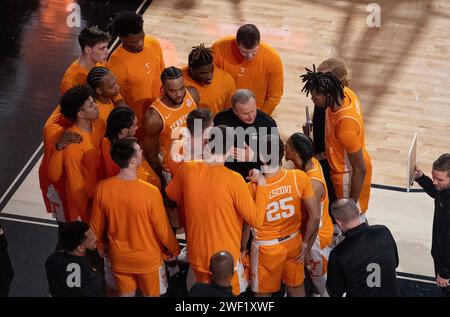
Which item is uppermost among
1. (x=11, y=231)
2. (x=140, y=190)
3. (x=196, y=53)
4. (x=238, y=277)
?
(x=196, y=53)

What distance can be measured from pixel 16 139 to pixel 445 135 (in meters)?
4.05

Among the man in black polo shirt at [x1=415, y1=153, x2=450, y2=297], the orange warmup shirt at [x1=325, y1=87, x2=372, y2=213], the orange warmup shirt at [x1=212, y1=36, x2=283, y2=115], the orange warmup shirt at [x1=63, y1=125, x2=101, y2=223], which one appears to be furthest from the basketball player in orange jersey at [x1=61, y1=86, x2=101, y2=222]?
the man in black polo shirt at [x1=415, y1=153, x2=450, y2=297]

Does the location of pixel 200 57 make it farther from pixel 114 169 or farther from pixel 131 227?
pixel 131 227

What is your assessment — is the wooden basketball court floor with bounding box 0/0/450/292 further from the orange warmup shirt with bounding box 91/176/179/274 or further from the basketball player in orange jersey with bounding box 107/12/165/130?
the orange warmup shirt with bounding box 91/176/179/274

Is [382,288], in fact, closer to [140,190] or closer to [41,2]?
[140,190]

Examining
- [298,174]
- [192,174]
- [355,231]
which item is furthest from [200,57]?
[355,231]

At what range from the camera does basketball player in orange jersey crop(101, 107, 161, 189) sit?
6492 mm

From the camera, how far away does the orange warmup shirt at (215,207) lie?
604 cm

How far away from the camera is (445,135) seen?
352 inches

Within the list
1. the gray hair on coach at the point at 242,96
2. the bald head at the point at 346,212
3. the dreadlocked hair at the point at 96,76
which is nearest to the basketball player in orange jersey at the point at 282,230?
the bald head at the point at 346,212

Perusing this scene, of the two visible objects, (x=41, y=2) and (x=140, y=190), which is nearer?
(x=140, y=190)
